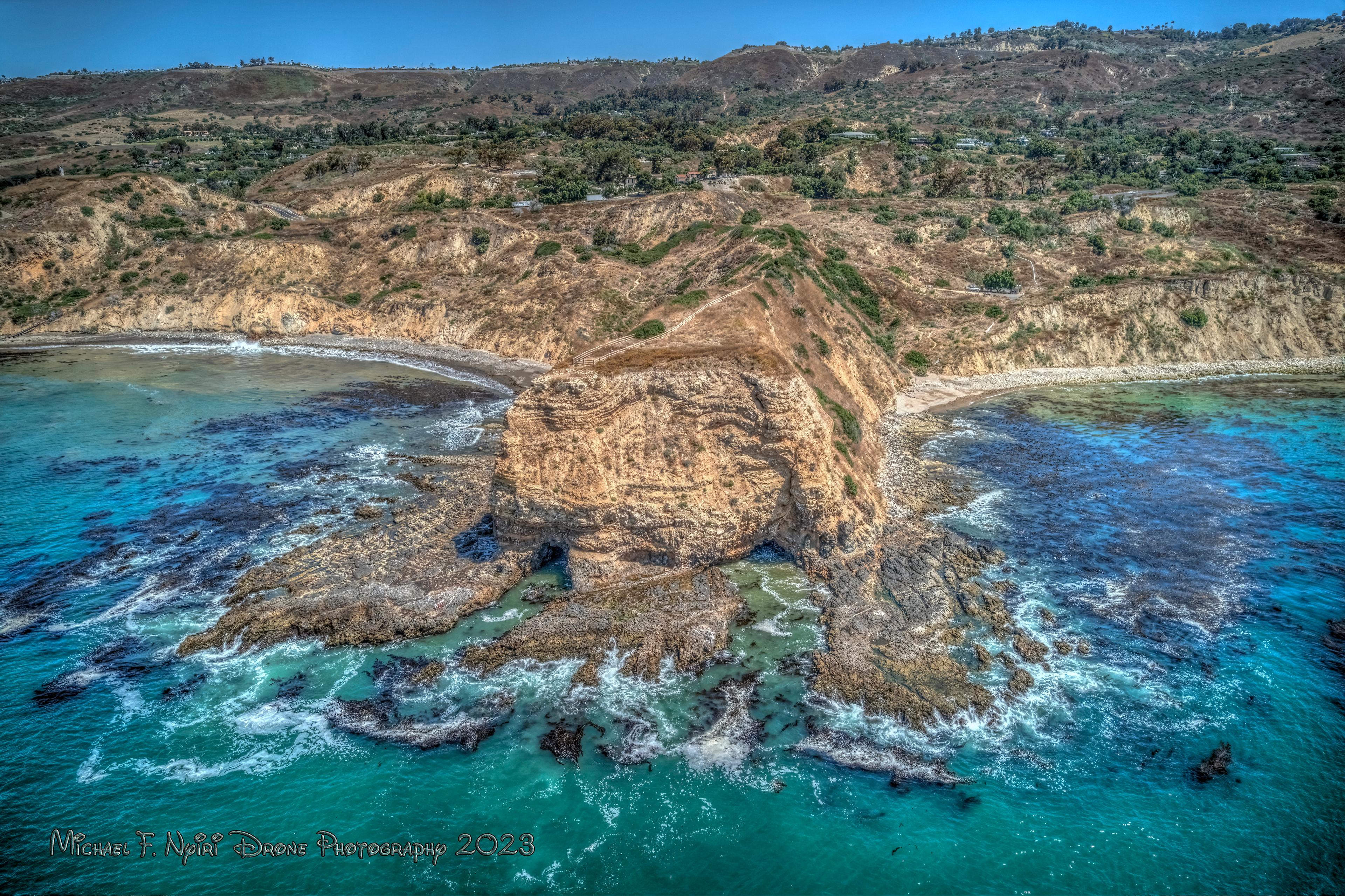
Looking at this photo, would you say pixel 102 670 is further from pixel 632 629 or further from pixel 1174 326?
pixel 1174 326

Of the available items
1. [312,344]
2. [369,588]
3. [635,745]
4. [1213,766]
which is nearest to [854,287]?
[1213,766]

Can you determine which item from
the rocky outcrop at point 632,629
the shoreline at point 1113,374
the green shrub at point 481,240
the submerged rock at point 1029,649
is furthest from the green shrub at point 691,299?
the green shrub at point 481,240

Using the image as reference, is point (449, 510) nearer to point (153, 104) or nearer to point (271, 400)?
point (271, 400)

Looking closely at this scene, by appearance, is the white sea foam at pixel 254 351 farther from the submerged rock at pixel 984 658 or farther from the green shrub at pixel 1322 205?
the green shrub at pixel 1322 205

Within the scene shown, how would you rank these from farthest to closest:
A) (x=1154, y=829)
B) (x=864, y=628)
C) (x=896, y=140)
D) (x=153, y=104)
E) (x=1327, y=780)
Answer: (x=153, y=104), (x=896, y=140), (x=864, y=628), (x=1327, y=780), (x=1154, y=829)

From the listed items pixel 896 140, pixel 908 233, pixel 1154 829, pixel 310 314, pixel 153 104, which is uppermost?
pixel 153 104

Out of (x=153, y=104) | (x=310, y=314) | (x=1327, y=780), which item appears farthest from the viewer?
(x=153, y=104)

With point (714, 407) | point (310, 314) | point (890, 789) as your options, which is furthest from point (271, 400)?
point (890, 789)

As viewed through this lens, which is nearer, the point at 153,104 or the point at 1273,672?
the point at 1273,672
